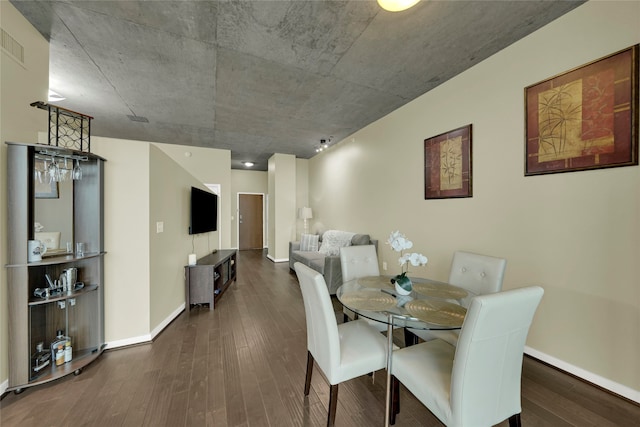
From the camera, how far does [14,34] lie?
1798mm

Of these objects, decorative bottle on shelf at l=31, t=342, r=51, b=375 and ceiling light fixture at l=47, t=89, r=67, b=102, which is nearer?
decorative bottle on shelf at l=31, t=342, r=51, b=375

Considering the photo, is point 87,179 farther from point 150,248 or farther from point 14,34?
point 14,34

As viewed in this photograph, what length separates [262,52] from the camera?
7.57 feet

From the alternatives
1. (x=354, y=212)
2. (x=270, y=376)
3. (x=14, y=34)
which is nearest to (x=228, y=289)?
(x=270, y=376)

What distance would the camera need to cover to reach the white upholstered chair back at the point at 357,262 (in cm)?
232

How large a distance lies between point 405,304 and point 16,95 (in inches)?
129

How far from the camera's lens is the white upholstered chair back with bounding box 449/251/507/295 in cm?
179

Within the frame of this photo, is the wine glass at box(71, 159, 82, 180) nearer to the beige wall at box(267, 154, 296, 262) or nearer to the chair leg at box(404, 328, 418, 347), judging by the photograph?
the chair leg at box(404, 328, 418, 347)

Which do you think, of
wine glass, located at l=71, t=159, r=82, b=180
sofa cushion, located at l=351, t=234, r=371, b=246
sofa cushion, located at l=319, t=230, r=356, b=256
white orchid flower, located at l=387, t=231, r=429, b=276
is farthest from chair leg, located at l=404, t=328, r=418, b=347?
wine glass, located at l=71, t=159, r=82, b=180

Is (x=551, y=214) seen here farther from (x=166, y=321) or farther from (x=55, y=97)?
(x=55, y=97)

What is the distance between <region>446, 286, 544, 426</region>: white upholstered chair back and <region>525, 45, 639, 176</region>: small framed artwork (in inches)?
57.5

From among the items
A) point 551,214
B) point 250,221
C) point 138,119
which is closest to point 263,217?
point 250,221

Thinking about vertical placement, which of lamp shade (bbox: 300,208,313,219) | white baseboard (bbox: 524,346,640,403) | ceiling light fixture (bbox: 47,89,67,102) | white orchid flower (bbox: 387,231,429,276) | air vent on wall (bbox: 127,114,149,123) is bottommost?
white baseboard (bbox: 524,346,640,403)

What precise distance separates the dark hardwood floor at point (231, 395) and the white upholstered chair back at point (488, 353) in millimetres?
604
